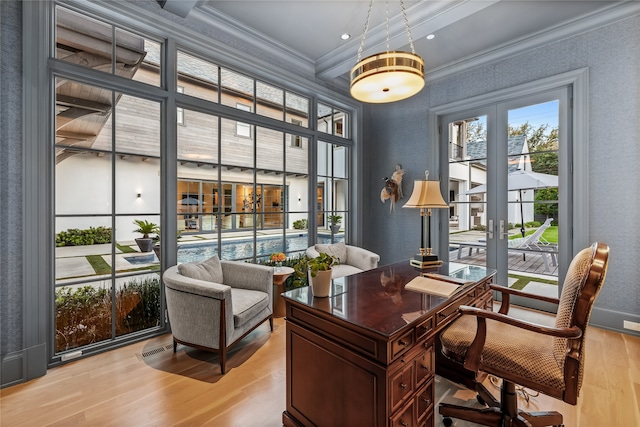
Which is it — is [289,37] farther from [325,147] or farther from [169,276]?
[169,276]

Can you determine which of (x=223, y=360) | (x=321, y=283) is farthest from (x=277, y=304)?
(x=321, y=283)

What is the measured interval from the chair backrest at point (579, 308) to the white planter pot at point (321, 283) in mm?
1139

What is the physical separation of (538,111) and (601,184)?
3.56ft

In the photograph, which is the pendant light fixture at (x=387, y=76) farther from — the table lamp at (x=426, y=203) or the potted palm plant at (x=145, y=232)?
the potted palm plant at (x=145, y=232)

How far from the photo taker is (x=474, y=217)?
405 cm

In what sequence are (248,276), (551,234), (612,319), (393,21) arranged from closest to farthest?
(248,276) → (612,319) → (393,21) → (551,234)

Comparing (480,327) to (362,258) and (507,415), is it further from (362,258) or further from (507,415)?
(362,258)

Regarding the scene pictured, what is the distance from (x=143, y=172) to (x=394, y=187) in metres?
3.40

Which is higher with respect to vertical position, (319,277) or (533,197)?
(533,197)

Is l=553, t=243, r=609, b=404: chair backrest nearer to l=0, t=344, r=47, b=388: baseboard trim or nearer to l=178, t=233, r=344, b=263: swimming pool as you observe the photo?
l=178, t=233, r=344, b=263: swimming pool

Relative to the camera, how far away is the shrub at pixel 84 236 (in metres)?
2.36

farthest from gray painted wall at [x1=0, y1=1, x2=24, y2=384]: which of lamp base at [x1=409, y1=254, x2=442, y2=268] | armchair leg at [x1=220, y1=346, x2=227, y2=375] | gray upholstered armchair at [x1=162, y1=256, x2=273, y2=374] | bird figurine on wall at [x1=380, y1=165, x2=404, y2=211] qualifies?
bird figurine on wall at [x1=380, y1=165, x2=404, y2=211]

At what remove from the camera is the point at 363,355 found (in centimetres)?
124

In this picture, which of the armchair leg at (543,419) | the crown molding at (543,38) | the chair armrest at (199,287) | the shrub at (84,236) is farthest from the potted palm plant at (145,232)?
the crown molding at (543,38)
